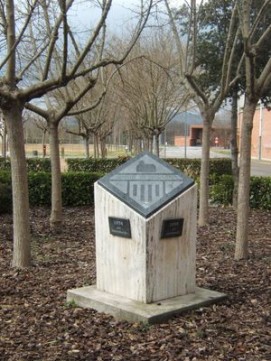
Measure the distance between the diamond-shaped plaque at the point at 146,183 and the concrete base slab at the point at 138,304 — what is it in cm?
76

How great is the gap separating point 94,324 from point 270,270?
2456 mm

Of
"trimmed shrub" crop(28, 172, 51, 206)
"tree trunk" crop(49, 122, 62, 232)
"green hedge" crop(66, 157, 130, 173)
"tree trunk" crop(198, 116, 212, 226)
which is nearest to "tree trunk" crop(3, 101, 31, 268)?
"tree trunk" crop(49, 122, 62, 232)

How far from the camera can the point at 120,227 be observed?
15.1ft

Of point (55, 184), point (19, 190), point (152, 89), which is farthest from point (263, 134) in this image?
point (19, 190)

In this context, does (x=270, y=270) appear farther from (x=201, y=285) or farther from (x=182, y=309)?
(x=182, y=309)

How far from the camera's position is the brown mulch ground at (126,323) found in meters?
3.76

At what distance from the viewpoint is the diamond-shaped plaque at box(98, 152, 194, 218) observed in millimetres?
4598

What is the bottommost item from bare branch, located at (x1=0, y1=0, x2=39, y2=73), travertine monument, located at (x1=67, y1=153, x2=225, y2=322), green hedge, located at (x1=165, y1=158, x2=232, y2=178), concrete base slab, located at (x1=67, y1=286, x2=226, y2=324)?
green hedge, located at (x1=165, y1=158, x2=232, y2=178)

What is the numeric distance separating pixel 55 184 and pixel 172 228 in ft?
18.3

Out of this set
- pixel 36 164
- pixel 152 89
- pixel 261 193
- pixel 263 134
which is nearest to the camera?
pixel 261 193

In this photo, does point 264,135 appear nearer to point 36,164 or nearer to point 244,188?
point 36,164

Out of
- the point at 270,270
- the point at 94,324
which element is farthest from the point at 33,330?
the point at 270,270

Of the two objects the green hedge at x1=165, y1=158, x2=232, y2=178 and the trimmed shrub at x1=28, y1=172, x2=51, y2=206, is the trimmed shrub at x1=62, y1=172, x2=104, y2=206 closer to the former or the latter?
the trimmed shrub at x1=28, y1=172, x2=51, y2=206

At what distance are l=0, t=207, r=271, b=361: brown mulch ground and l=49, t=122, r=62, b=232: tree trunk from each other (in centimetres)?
264
